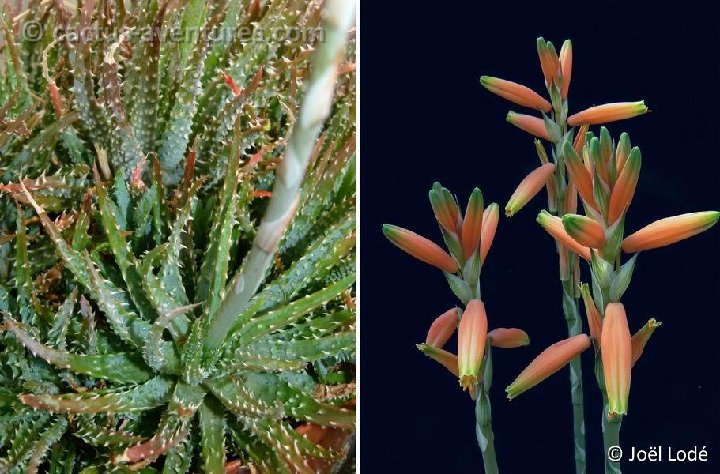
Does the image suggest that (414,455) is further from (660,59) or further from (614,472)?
(660,59)

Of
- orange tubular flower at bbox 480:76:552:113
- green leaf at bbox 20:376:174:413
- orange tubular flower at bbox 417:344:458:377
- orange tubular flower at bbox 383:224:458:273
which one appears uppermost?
orange tubular flower at bbox 480:76:552:113

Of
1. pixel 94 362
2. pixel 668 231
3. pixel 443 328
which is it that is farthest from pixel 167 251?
pixel 668 231

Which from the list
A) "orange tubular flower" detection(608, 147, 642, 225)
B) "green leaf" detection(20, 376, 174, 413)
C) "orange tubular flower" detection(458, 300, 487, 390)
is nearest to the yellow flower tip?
"orange tubular flower" detection(458, 300, 487, 390)

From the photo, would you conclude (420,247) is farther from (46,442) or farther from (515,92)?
(46,442)

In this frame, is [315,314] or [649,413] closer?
[649,413]

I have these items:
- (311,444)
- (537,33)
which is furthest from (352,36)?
(311,444)

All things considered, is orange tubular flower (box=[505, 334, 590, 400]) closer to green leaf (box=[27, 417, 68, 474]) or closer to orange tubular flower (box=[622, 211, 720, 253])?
orange tubular flower (box=[622, 211, 720, 253])
